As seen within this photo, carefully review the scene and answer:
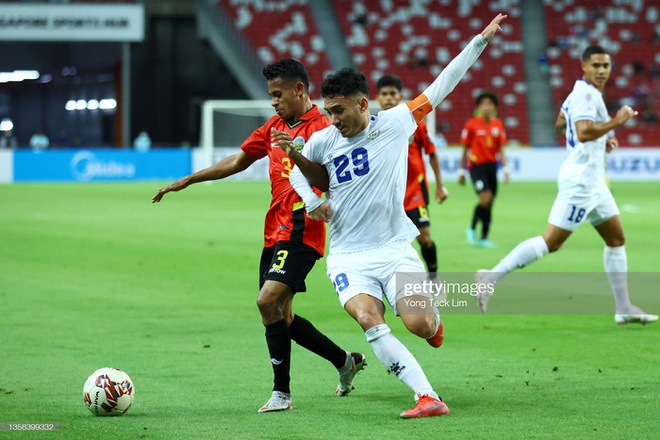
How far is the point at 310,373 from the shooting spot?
23.5 ft

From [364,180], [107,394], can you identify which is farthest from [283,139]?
[107,394]

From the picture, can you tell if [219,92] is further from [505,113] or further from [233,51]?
[505,113]

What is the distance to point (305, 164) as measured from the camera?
5895 mm

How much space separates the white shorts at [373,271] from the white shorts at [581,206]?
322 cm

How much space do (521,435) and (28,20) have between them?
124ft

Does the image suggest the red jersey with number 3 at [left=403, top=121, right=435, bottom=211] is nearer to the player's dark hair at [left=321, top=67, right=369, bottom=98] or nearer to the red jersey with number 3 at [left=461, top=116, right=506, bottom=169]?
the player's dark hair at [left=321, top=67, right=369, bottom=98]

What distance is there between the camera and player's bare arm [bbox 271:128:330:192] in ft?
18.6

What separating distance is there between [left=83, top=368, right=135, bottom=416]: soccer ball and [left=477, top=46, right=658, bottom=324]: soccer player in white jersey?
4038 millimetres

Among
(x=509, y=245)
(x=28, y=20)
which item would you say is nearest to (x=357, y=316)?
(x=509, y=245)

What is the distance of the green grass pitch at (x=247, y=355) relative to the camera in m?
5.61

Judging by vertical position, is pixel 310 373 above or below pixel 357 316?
below

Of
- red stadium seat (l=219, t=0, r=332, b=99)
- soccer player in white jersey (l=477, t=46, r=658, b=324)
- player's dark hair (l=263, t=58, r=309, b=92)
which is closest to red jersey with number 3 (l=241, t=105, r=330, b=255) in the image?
player's dark hair (l=263, t=58, r=309, b=92)

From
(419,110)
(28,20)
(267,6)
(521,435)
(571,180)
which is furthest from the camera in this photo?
(267,6)

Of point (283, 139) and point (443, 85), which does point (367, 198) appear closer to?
point (283, 139)
